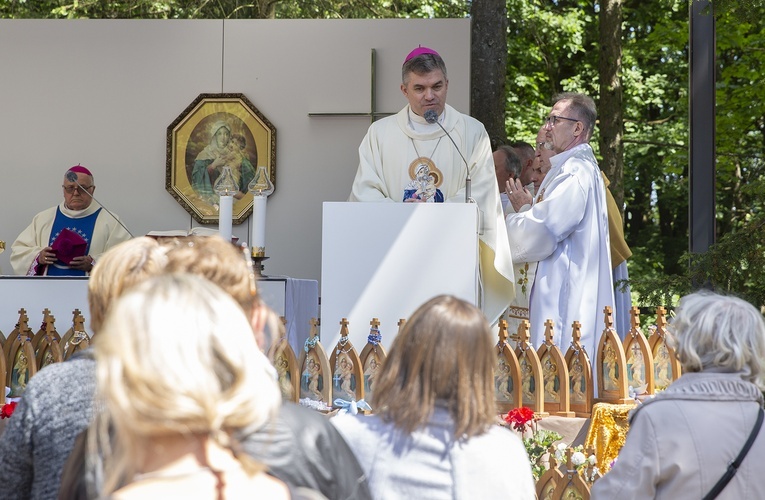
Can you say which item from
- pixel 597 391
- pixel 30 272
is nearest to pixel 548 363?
pixel 597 391

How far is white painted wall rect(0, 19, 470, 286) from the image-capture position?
30.8 ft

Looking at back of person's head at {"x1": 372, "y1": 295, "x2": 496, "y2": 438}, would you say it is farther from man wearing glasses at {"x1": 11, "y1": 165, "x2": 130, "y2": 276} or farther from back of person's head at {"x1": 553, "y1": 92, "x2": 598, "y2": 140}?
man wearing glasses at {"x1": 11, "y1": 165, "x2": 130, "y2": 276}

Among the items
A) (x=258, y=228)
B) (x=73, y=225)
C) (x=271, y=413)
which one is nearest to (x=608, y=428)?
(x=258, y=228)

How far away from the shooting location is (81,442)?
2186 mm

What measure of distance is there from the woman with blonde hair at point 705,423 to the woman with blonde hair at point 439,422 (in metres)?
0.46

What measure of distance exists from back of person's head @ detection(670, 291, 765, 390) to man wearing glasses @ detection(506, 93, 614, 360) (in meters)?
3.06

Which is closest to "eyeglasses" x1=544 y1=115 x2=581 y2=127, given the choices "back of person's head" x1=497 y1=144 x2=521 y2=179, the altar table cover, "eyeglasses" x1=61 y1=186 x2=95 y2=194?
"back of person's head" x1=497 y1=144 x2=521 y2=179

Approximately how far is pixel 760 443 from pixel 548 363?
6.45ft

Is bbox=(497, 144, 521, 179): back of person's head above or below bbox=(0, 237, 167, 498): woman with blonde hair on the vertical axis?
above

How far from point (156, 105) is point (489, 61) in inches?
113

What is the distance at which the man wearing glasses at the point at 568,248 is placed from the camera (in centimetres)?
616

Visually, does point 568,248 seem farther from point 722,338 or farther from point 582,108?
point 722,338

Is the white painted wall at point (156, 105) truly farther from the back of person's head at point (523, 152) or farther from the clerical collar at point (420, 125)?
the clerical collar at point (420, 125)

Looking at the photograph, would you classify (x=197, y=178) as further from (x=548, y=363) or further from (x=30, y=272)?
(x=548, y=363)
